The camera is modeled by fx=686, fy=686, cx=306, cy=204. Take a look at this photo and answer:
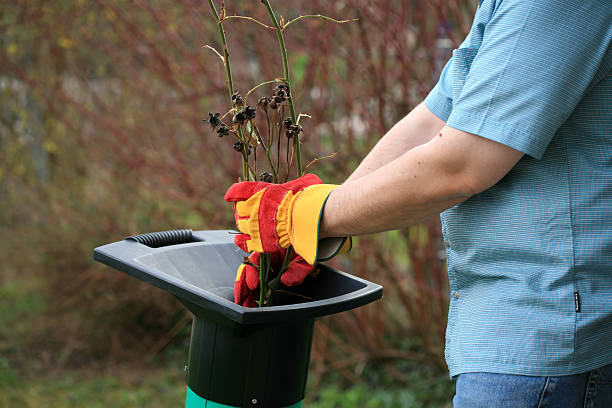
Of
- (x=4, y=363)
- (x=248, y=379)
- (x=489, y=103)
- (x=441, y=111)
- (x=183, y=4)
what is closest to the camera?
(x=489, y=103)

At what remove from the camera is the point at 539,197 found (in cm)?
126

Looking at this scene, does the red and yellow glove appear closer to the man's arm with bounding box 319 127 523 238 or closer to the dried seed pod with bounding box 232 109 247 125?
the man's arm with bounding box 319 127 523 238

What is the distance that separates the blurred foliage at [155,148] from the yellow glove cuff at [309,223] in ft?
6.47

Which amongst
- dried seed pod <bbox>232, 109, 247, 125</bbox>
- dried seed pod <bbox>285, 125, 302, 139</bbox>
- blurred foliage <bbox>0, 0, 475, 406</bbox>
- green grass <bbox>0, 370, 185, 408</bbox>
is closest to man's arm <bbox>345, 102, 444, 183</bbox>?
dried seed pod <bbox>285, 125, 302, 139</bbox>

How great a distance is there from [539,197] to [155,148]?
3.19 metres

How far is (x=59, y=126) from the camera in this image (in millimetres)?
4531

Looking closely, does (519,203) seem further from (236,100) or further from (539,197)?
(236,100)

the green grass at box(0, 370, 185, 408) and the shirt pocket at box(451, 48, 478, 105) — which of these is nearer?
the shirt pocket at box(451, 48, 478, 105)

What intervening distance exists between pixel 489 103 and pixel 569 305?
1.31ft

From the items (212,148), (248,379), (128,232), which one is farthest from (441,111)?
(128,232)

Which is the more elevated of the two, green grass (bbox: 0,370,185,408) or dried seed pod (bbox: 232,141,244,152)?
dried seed pod (bbox: 232,141,244,152)

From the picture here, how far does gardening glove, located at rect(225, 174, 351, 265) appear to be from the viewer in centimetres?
136

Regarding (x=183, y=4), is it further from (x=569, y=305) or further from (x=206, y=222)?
(x=569, y=305)

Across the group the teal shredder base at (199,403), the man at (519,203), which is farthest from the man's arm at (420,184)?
the teal shredder base at (199,403)
